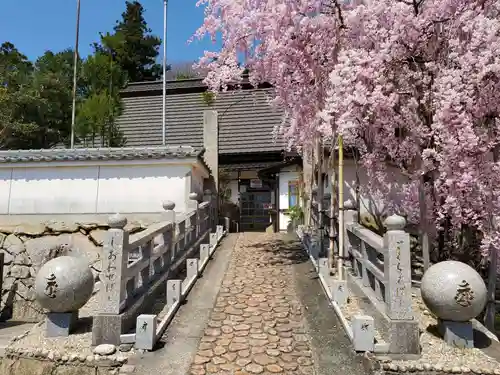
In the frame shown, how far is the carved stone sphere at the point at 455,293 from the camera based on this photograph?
4684 millimetres

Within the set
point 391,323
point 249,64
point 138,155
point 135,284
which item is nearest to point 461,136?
point 391,323

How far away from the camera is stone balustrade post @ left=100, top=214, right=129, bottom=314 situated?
15.8 feet

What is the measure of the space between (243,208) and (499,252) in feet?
45.2

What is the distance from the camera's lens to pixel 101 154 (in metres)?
11.2

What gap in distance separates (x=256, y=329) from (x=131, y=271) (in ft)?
7.35

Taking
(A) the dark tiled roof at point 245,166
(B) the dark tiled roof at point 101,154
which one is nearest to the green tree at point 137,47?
(A) the dark tiled roof at point 245,166

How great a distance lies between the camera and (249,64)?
9.68 meters

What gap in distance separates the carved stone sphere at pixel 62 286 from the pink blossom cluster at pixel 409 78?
18.1 feet

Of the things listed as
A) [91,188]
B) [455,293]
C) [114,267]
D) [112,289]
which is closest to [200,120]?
[91,188]

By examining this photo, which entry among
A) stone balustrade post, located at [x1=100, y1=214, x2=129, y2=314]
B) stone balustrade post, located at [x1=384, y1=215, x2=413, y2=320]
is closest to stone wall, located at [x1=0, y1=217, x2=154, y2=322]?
stone balustrade post, located at [x1=100, y1=214, x2=129, y2=314]

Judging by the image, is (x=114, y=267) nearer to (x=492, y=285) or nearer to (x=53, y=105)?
(x=492, y=285)

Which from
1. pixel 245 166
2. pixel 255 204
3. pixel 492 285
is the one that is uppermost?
pixel 245 166

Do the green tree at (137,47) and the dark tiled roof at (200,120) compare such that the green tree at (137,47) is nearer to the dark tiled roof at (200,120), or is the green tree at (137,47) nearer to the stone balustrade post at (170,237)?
the dark tiled roof at (200,120)

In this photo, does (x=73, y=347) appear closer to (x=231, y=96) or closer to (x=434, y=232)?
(x=434, y=232)
